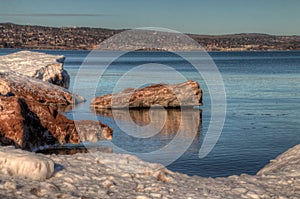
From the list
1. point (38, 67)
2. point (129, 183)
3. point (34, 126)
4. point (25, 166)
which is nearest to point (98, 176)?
point (129, 183)

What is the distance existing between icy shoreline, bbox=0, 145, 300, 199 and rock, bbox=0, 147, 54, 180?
11cm

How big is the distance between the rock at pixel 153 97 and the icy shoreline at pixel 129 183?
1136 centimetres

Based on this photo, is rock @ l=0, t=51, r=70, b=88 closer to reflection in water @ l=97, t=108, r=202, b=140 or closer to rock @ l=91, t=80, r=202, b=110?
rock @ l=91, t=80, r=202, b=110

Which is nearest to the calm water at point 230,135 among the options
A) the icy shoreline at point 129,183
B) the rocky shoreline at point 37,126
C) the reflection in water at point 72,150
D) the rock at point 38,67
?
the reflection in water at point 72,150

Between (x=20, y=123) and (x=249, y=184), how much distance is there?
17.7 feet

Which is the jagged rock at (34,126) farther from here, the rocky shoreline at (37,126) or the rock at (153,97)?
the rock at (153,97)

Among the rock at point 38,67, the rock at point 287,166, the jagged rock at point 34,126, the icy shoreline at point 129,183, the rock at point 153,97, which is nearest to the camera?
the icy shoreline at point 129,183

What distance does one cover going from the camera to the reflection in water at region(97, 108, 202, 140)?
53.1 feet

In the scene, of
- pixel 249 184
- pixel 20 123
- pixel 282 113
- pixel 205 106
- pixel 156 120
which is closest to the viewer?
pixel 249 184

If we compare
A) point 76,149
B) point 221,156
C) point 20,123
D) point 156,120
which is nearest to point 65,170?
point 20,123

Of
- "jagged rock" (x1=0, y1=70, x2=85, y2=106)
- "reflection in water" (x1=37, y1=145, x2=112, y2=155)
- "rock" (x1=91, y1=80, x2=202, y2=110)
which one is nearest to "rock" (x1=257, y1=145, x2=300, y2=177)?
"reflection in water" (x1=37, y1=145, x2=112, y2=155)

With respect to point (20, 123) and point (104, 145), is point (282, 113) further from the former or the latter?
point (20, 123)

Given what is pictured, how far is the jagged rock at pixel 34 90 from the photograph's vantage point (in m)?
19.9

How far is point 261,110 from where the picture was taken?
22.0m
